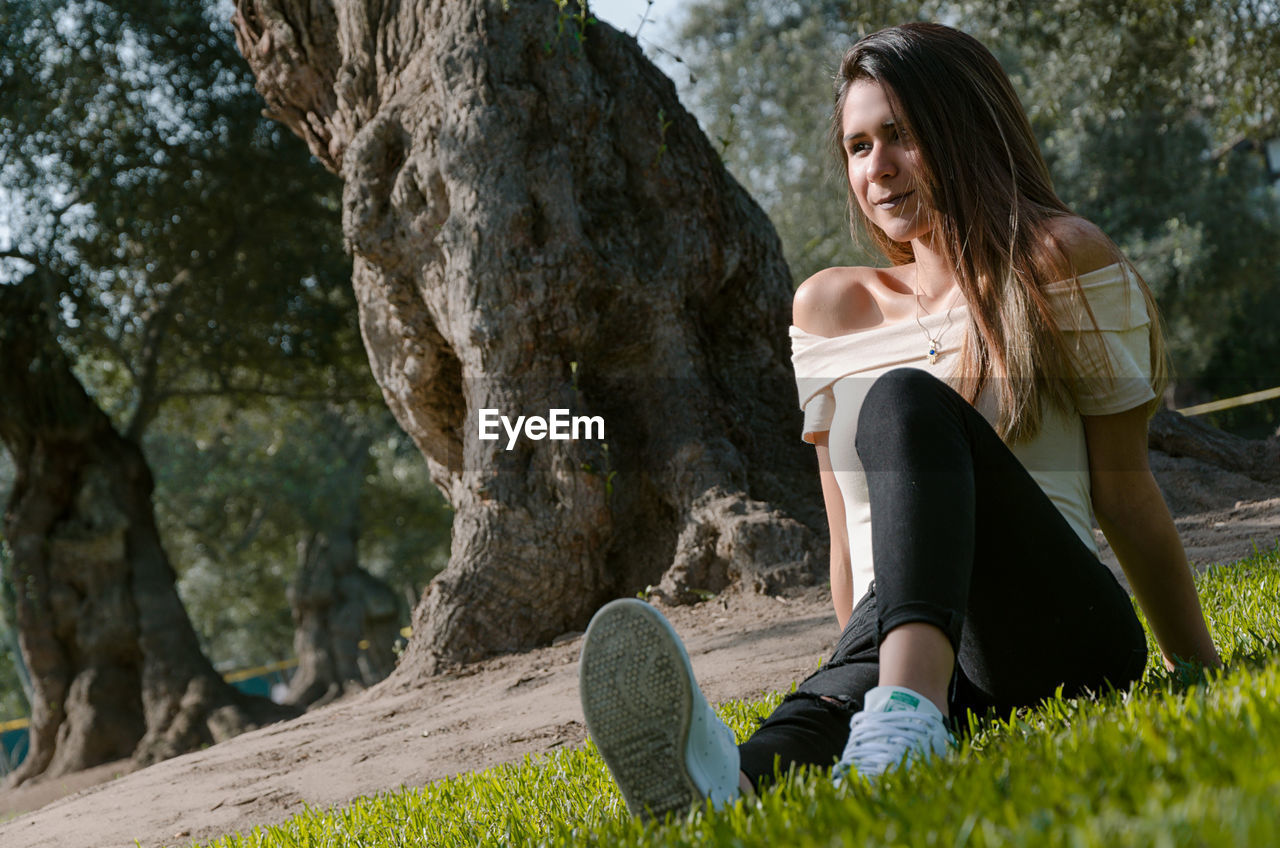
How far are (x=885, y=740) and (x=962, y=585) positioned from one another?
32 cm

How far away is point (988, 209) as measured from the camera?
2643 mm

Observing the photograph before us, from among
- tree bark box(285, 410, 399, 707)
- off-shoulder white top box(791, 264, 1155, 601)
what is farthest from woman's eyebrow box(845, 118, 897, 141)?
tree bark box(285, 410, 399, 707)

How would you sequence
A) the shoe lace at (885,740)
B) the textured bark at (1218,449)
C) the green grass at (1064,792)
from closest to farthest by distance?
the green grass at (1064,792) < the shoe lace at (885,740) < the textured bark at (1218,449)

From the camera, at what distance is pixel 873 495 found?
2.09 metres

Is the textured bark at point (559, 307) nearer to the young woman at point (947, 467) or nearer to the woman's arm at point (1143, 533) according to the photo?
the young woman at point (947, 467)

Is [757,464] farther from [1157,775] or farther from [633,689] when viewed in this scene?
[1157,775]

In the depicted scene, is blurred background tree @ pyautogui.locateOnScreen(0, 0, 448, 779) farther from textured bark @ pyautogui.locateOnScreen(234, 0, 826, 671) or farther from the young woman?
the young woman

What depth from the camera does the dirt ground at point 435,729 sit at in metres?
4.33

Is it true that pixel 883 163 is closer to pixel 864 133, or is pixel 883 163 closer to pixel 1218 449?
pixel 864 133

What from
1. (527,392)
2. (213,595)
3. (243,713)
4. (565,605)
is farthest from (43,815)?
(213,595)

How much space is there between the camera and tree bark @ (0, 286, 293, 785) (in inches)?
452

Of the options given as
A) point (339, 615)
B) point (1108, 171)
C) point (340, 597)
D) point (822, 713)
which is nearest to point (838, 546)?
point (822, 713)

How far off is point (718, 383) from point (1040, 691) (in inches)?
194

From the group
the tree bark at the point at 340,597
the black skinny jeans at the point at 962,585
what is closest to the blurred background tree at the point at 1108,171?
the tree bark at the point at 340,597
